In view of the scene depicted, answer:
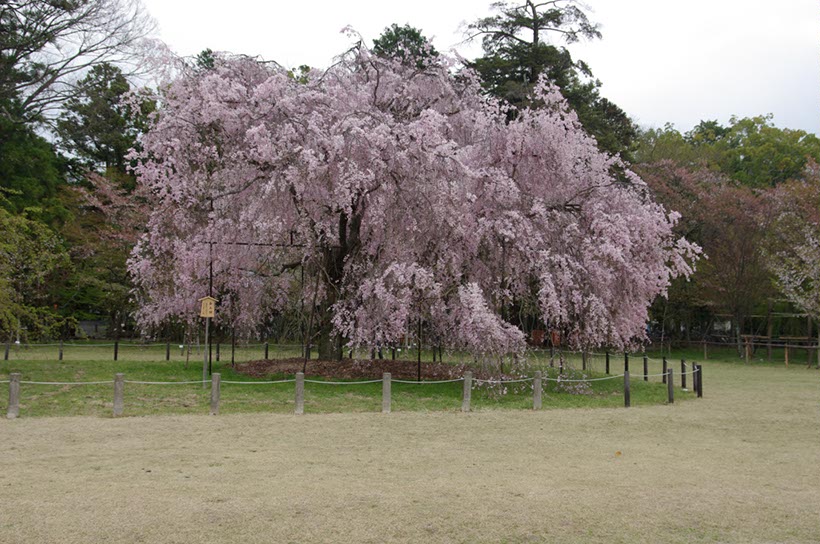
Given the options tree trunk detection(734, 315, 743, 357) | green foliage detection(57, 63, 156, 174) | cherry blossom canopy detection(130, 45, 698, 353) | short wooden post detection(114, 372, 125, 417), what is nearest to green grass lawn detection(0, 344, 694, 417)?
short wooden post detection(114, 372, 125, 417)

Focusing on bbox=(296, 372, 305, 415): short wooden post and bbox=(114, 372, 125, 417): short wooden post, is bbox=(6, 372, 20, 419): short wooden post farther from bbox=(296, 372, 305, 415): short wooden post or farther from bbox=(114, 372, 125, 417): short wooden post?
bbox=(296, 372, 305, 415): short wooden post

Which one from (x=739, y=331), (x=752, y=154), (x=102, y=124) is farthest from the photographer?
(x=752, y=154)

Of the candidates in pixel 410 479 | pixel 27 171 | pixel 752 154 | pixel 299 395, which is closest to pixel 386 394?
pixel 299 395

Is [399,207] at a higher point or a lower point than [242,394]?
higher

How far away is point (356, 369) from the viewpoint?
684 inches

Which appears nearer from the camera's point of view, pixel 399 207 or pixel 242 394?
pixel 242 394

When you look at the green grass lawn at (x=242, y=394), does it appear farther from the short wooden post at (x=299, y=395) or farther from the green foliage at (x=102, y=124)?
the green foliage at (x=102, y=124)

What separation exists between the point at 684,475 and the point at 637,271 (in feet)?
32.1

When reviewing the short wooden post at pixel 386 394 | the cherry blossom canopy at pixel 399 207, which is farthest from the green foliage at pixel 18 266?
the short wooden post at pixel 386 394

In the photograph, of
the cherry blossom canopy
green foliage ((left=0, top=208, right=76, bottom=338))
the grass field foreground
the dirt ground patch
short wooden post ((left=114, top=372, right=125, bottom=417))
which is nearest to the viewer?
the grass field foreground

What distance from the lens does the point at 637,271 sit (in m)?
17.0

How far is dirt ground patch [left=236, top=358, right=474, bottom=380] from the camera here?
1703 cm

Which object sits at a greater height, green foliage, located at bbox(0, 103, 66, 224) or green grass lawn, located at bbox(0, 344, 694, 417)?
green foliage, located at bbox(0, 103, 66, 224)

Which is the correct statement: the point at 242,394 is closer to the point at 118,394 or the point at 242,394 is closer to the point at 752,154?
the point at 118,394
